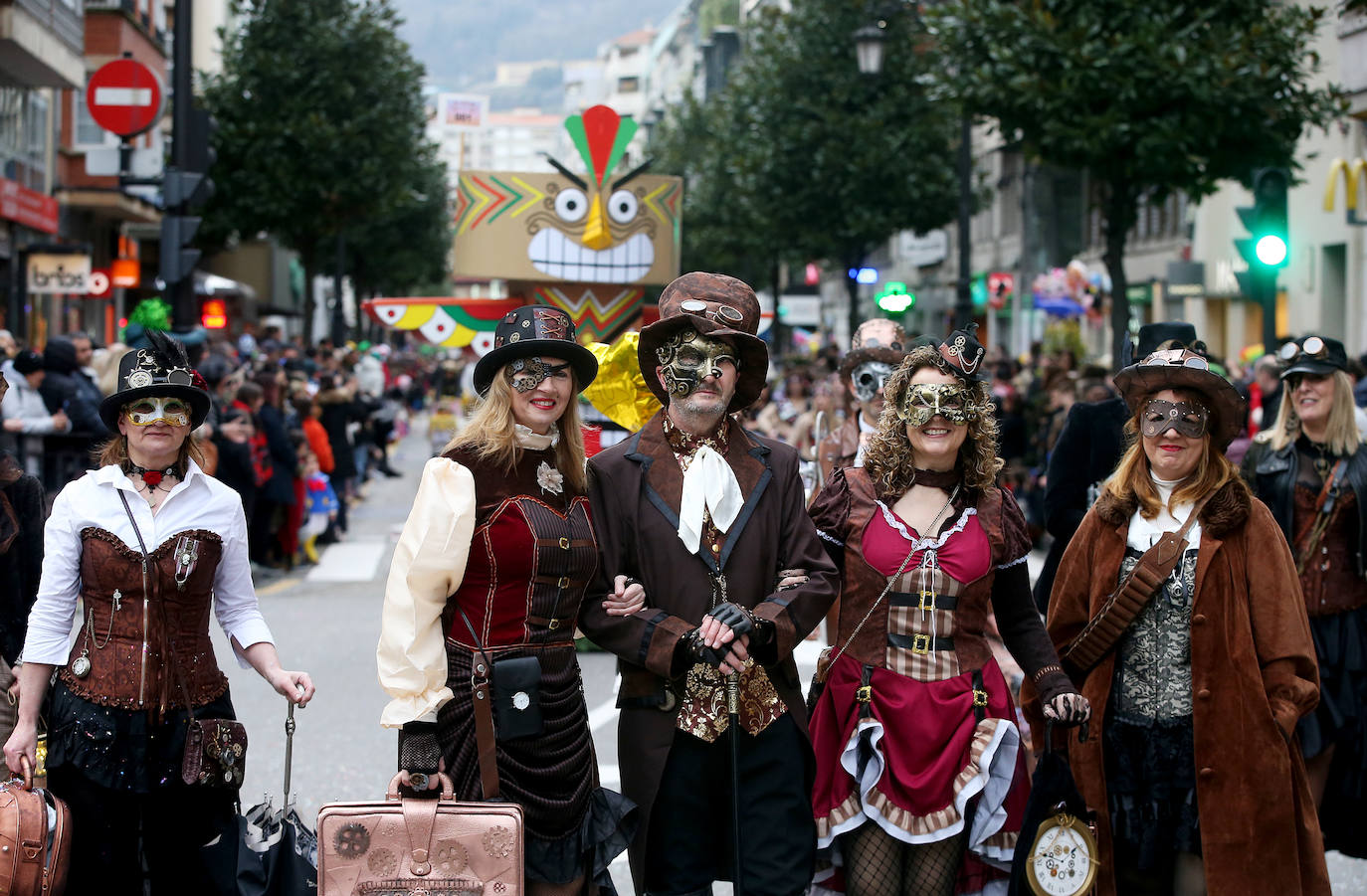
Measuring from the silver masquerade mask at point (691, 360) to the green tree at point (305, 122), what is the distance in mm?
26425

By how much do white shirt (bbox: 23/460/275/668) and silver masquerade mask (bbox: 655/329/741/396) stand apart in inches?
51.3

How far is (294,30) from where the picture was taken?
30719 mm

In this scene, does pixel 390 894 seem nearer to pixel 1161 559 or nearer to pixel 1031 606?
pixel 1031 606

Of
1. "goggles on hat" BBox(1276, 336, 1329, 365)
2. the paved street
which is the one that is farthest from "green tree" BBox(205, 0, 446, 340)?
"goggles on hat" BBox(1276, 336, 1329, 365)

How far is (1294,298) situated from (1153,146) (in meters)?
12.8

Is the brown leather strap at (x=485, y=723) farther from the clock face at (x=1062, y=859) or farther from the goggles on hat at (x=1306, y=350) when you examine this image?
the goggles on hat at (x=1306, y=350)

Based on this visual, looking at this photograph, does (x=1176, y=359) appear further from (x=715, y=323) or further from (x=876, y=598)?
(x=715, y=323)

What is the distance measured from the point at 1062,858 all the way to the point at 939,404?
1318mm

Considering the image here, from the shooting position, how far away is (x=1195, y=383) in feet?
15.9

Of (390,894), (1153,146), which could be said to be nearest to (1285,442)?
(390,894)

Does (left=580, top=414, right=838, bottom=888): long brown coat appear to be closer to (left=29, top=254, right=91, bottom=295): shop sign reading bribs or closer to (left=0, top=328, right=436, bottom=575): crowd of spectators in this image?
(left=0, top=328, right=436, bottom=575): crowd of spectators

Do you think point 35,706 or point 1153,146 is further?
point 1153,146

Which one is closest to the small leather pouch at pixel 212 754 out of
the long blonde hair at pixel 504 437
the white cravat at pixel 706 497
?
the long blonde hair at pixel 504 437

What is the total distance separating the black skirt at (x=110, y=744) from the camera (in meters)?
4.39
